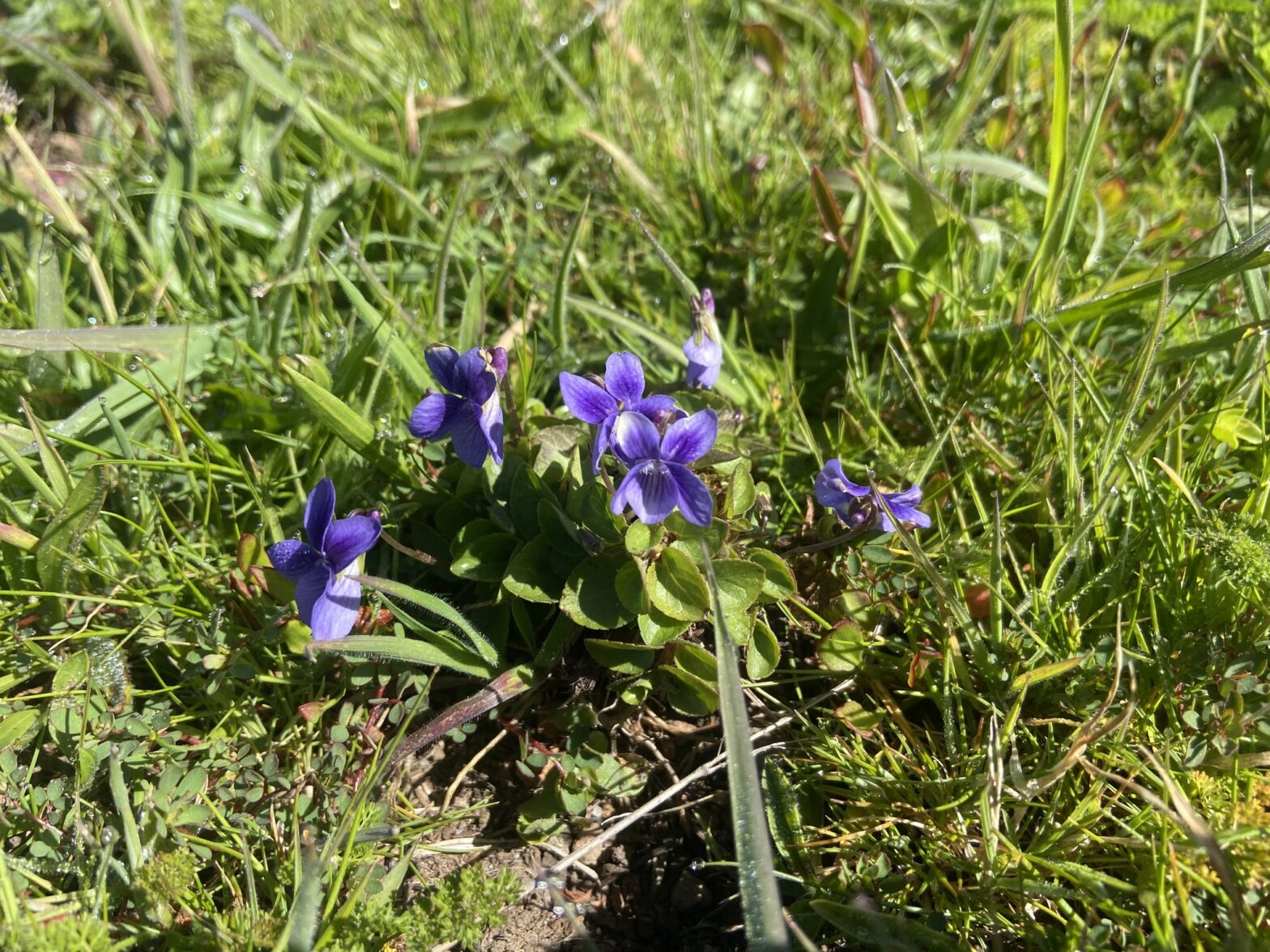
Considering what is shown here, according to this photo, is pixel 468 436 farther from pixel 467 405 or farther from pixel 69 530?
pixel 69 530

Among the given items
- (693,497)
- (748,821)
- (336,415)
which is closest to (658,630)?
(693,497)

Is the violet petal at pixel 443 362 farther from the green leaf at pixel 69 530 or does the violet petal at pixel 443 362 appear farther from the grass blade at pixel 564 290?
the green leaf at pixel 69 530

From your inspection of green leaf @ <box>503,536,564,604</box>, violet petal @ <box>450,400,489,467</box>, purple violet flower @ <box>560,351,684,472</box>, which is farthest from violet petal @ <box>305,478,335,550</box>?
purple violet flower @ <box>560,351,684,472</box>

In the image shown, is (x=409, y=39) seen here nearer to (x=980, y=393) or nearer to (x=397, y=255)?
(x=397, y=255)

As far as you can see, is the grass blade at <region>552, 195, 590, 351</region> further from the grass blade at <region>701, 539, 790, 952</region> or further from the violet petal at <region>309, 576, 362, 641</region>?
the grass blade at <region>701, 539, 790, 952</region>

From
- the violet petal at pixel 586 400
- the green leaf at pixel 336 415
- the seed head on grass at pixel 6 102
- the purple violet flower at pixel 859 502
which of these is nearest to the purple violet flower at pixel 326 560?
the green leaf at pixel 336 415

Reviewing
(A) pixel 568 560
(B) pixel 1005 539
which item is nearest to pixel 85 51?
(A) pixel 568 560

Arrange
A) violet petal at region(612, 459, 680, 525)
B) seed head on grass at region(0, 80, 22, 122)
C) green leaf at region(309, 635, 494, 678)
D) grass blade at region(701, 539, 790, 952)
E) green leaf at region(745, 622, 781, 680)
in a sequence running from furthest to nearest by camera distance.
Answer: seed head on grass at region(0, 80, 22, 122)
green leaf at region(745, 622, 781, 680)
green leaf at region(309, 635, 494, 678)
violet petal at region(612, 459, 680, 525)
grass blade at region(701, 539, 790, 952)
